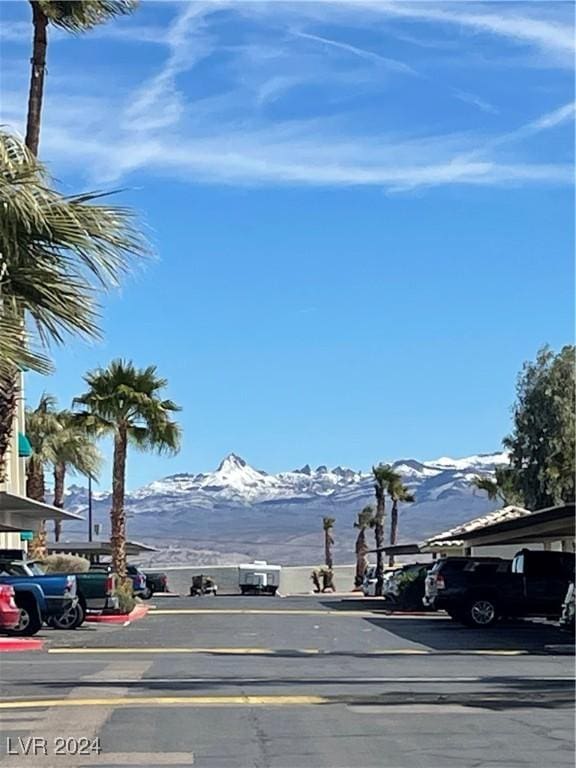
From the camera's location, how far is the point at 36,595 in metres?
24.3

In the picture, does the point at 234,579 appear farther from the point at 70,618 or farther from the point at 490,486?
the point at 70,618

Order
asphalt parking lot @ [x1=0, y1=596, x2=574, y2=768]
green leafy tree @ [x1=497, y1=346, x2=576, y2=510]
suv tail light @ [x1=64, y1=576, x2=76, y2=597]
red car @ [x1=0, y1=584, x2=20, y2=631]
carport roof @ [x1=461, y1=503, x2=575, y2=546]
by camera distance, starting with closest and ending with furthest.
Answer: asphalt parking lot @ [x1=0, y1=596, x2=574, y2=768] < red car @ [x1=0, y1=584, x2=20, y2=631] < suv tail light @ [x1=64, y1=576, x2=76, y2=597] < carport roof @ [x1=461, y1=503, x2=575, y2=546] < green leafy tree @ [x1=497, y1=346, x2=576, y2=510]

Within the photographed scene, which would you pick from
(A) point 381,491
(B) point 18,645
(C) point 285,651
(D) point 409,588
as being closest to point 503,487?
(A) point 381,491

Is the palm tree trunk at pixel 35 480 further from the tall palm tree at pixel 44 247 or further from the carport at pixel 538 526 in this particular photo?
the tall palm tree at pixel 44 247

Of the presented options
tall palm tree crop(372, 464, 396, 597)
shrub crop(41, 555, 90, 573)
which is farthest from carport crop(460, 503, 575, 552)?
tall palm tree crop(372, 464, 396, 597)

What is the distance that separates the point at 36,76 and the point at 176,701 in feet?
60.0

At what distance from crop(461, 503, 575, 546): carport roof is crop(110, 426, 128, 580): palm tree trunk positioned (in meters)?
11.1

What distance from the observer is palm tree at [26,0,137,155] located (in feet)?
82.9

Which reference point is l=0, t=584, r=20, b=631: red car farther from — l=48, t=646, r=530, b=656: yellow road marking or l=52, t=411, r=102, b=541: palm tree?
l=52, t=411, r=102, b=541: palm tree

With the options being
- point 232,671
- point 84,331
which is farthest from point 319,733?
point 232,671

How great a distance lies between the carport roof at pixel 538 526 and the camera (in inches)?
1051

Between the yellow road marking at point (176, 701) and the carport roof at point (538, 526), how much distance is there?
12.1 m

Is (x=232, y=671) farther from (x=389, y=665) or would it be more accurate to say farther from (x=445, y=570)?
(x=445, y=570)

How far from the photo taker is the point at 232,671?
17.2 metres
